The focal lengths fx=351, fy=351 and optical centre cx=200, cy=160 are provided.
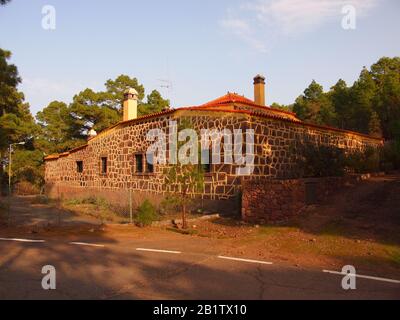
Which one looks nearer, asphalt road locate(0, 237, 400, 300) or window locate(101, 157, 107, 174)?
asphalt road locate(0, 237, 400, 300)

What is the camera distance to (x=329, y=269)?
6828mm

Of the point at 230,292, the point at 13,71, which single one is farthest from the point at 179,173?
the point at 13,71

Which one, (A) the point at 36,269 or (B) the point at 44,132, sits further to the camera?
(B) the point at 44,132

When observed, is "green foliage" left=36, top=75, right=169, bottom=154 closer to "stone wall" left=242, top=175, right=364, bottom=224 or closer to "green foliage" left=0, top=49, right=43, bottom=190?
"green foliage" left=0, top=49, right=43, bottom=190

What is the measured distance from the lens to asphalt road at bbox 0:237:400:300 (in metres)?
5.27

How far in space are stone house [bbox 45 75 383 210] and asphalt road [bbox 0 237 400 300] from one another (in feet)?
21.2

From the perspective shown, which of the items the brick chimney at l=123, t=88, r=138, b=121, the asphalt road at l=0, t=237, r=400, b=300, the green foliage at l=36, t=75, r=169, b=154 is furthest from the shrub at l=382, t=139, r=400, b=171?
the green foliage at l=36, t=75, r=169, b=154

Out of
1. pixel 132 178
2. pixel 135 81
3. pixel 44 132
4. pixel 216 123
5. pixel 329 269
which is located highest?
pixel 135 81

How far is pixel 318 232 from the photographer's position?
9.96 m

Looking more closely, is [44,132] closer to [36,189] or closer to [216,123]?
[36,189]

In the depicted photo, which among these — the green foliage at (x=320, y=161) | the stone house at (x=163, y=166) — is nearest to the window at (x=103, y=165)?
the stone house at (x=163, y=166)

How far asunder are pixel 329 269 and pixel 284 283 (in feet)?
4.83

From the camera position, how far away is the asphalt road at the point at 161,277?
5.27 metres

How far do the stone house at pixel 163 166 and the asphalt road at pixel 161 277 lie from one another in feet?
21.2
